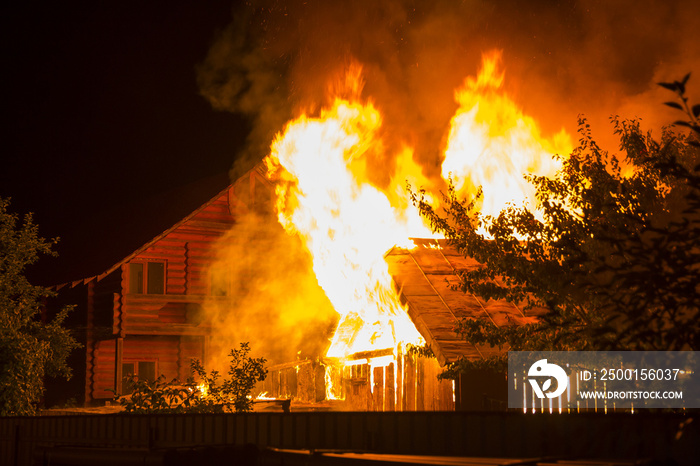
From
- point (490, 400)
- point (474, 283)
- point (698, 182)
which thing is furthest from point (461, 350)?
point (698, 182)

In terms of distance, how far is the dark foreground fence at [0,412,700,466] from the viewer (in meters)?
6.49

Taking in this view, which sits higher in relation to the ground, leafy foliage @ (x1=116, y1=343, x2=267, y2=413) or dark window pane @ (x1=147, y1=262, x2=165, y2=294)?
dark window pane @ (x1=147, y1=262, x2=165, y2=294)

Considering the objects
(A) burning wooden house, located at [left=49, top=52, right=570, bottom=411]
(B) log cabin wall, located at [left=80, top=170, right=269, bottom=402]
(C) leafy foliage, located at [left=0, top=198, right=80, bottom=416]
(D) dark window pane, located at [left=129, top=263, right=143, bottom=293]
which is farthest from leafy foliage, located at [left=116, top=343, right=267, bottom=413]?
(D) dark window pane, located at [left=129, top=263, right=143, bottom=293]

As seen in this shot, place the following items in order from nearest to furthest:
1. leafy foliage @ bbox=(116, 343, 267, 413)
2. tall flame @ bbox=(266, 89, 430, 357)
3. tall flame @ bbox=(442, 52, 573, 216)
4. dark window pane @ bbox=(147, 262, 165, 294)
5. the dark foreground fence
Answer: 1. the dark foreground fence
2. leafy foliage @ bbox=(116, 343, 267, 413)
3. tall flame @ bbox=(442, 52, 573, 216)
4. tall flame @ bbox=(266, 89, 430, 357)
5. dark window pane @ bbox=(147, 262, 165, 294)

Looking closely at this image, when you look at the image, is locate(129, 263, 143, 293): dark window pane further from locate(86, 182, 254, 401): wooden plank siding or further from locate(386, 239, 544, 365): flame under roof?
locate(386, 239, 544, 365): flame under roof

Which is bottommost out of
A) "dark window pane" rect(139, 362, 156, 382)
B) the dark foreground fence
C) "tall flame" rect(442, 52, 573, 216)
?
the dark foreground fence

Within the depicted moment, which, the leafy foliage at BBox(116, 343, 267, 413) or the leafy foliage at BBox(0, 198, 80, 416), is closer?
the leafy foliage at BBox(116, 343, 267, 413)

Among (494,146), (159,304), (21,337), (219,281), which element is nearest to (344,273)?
(494,146)

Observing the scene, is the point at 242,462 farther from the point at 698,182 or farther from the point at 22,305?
the point at 22,305

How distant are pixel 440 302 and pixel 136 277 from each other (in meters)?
14.8

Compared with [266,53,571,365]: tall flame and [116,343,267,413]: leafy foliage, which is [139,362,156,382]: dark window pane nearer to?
[266,53,571,365]: tall flame

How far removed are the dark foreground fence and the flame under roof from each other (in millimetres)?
5179

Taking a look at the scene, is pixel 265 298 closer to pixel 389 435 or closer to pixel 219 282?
pixel 219 282

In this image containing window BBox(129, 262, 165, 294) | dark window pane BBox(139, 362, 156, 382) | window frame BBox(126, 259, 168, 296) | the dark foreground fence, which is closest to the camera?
the dark foreground fence
